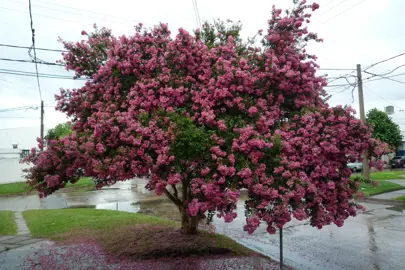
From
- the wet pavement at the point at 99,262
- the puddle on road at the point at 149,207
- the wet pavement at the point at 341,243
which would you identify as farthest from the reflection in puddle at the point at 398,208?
the wet pavement at the point at 99,262

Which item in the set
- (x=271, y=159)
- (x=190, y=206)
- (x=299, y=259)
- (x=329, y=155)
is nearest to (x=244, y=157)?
(x=271, y=159)

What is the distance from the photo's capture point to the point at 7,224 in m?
11.7

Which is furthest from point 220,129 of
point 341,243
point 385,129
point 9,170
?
point 385,129

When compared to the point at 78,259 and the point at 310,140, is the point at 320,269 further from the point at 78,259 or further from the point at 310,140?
the point at 78,259

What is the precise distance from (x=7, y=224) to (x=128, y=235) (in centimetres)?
496

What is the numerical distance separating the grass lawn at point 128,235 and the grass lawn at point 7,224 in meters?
0.49

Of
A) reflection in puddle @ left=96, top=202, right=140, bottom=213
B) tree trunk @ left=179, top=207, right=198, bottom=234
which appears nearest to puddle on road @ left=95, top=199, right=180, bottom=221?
reflection in puddle @ left=96, top=202, right=140, bottom=213

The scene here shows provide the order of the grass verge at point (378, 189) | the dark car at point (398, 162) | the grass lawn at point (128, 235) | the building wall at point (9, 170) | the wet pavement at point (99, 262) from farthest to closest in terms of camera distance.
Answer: the dark car at point (398, 162), the building wall at point (9, 170), the grass verge at point (378, 189), the grass lawn at point (128, 235), the wet pavement at point (99, 262)

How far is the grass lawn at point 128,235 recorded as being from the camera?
792 centimetres

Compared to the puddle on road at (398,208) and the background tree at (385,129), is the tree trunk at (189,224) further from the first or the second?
the background tree at (385,129)

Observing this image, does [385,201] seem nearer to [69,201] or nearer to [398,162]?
[69,201]

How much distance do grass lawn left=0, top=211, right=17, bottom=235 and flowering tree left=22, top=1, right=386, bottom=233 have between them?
4.98m

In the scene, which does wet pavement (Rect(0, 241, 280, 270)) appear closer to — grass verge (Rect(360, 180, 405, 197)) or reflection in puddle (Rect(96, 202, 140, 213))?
reflection in puddle (Rect(96, 202, 140, 213))

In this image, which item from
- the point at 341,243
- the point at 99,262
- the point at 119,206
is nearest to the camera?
the point at 99,262
